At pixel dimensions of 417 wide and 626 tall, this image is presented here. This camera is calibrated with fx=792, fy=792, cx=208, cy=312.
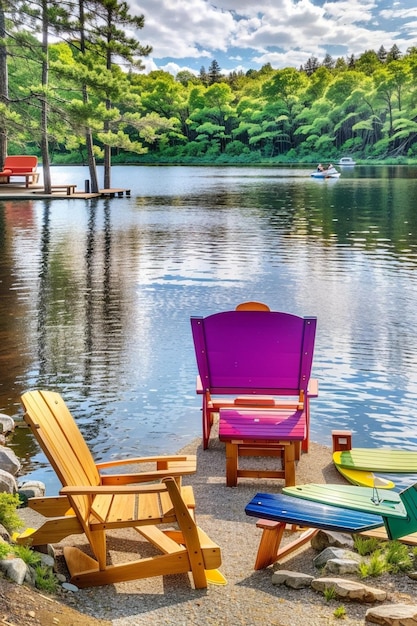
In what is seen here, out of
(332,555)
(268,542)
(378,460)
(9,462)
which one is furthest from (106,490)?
(378,460)

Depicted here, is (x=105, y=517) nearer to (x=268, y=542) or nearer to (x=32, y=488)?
(x=268, y=542)

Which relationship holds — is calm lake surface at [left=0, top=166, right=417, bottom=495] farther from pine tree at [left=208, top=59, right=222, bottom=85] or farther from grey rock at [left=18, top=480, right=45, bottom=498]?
pine tree at [left=208, top=59, right=222, bottom=85]

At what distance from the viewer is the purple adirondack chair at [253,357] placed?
260 inches

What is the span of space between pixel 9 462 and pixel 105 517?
2.27 meters

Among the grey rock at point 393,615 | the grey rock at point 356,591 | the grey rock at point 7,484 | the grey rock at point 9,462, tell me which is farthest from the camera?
the grey rock at point 9,462

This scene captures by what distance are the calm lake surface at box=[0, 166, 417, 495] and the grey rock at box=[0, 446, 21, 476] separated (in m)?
0.18

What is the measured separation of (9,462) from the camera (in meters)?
6.32

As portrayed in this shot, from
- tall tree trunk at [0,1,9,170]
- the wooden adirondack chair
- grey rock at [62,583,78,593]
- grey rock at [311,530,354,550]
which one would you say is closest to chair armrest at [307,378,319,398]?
grey rock at [311,530,354,550]

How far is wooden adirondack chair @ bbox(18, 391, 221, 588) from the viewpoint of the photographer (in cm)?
416

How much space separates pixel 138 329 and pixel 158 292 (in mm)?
3198

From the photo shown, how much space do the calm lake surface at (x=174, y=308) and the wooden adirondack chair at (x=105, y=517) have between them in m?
1.78

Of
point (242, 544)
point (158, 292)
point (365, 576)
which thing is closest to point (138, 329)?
point (158, 292)

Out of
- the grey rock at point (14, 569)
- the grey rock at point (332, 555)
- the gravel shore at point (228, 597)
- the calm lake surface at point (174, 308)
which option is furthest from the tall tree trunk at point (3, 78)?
the grey rock at point (14, 569)

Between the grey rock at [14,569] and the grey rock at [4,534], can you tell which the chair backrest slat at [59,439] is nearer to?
the grey rock at [4,534]
